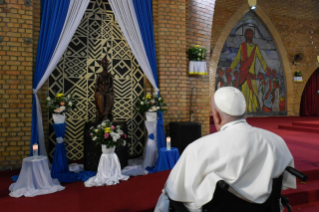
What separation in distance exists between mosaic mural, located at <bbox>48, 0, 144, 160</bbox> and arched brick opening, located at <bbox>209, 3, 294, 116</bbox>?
599 cm

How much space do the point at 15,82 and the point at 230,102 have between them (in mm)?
4133

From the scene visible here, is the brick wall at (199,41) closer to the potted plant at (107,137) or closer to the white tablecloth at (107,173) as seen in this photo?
the potted plant at (107,137)

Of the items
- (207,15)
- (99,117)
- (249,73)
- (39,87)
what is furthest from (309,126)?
(39,87)

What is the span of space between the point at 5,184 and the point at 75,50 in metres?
2.79

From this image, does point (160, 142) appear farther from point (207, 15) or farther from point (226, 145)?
point (226, 145)

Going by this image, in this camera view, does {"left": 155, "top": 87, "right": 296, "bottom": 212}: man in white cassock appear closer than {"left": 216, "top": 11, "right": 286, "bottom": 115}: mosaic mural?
Yes

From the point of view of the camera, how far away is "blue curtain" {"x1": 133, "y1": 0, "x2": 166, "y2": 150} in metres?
5.13

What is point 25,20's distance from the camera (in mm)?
4488

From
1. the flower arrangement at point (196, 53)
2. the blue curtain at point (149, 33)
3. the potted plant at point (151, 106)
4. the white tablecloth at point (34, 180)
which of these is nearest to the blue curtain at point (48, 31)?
the white tablecloth at point (34, 180)

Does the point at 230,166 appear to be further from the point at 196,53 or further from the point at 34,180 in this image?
the point at 196,53

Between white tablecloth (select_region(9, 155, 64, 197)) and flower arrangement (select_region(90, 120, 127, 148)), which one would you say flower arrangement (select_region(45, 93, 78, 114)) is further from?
white tablecloth (select_region(9, 155, 64, 197))

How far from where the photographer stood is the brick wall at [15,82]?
4395 mm

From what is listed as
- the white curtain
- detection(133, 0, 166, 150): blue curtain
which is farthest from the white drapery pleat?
the white curtain

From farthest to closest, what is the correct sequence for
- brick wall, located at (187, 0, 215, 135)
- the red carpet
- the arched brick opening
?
the arched brick opening → brick wall, located at (187, 0, 215, 135) → the red carpet
